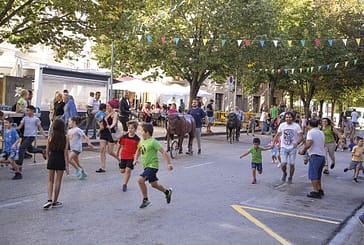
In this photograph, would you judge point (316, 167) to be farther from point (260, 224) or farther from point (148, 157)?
point (148, 157)

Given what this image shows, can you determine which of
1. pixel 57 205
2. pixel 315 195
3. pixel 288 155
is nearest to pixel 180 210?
pixel 57 205

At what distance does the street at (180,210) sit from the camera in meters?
6.29

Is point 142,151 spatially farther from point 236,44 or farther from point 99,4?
point 236,44

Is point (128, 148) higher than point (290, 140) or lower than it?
lower

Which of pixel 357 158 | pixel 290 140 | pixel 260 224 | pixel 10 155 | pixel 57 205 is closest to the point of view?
pixel 260 224

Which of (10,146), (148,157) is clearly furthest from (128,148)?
(10,146)

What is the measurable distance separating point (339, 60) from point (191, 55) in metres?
17.2

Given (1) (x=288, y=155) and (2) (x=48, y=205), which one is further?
(1) (x=288, y=155)

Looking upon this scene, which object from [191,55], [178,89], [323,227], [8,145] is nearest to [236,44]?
[191,55]

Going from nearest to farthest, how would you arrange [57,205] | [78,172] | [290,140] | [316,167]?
[57,205] → [316,167] → [78,172] → [290,140]

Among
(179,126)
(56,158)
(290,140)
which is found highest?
(179,126)

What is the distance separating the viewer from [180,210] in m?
7.83

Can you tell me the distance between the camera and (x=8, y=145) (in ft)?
34.4

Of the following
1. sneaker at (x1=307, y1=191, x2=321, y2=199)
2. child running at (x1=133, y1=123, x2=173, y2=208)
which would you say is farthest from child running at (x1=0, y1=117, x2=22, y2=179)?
sneaker at (x1=307, y1=191, x2=321, y2=199)
